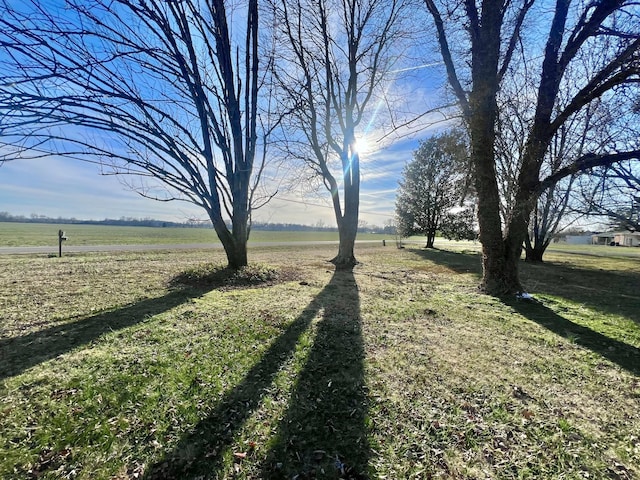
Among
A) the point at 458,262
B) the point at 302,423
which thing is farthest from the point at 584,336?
the point at 458,262

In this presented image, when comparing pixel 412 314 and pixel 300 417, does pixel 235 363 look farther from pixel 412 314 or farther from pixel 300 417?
pixel 412 314

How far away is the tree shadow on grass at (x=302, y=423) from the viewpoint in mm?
1764

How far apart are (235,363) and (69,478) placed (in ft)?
4.93

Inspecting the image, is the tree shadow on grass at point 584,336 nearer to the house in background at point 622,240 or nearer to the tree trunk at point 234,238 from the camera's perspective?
the tree trunk at point 234,238

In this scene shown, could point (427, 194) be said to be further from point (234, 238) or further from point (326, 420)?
point (326, 420)

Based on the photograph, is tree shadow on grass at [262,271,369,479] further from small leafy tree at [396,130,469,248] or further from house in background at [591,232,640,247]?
house in background at [591,232,640,247]

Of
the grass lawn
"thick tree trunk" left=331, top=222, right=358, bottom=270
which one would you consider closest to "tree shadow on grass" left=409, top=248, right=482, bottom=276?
"thick tree trunk" left=331, top=222, right=358, bottom=270

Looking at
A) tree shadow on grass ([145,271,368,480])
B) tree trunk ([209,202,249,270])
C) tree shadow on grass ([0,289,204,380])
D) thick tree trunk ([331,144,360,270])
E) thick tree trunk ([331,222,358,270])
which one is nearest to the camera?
tree shadow on grass ([145,271,368,480])

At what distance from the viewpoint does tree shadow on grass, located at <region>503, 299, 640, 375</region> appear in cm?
332

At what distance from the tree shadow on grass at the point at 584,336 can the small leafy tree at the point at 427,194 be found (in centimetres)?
1828

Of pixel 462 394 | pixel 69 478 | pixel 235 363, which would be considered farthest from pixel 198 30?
pixel 462 394

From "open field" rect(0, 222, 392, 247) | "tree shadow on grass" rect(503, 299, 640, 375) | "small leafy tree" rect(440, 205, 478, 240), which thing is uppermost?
"small leafy tree" rect(440, 205, 478, 240)

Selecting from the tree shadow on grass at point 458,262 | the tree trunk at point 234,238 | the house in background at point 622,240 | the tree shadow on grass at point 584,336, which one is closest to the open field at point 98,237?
the tree trunk at point 234,238

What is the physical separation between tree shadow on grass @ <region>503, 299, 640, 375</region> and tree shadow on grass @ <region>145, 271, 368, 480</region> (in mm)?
3084
